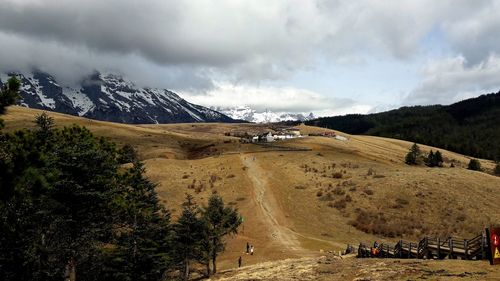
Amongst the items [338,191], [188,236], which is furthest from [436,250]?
[338,191]

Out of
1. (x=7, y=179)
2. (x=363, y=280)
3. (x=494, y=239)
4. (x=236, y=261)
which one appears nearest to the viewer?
(x=7, y=179)

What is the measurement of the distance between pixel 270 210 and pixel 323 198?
29.6 ft

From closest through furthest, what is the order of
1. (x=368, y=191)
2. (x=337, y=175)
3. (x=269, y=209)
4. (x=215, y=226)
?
(x=215, y=226) → (x=269, y=209) → (x=368, y=191) → (x=337, y=175)

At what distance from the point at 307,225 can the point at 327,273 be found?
27.7m

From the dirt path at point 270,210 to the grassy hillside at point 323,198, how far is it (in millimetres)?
120

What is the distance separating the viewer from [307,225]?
56094 millimetres

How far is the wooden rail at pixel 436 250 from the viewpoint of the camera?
26.6 m

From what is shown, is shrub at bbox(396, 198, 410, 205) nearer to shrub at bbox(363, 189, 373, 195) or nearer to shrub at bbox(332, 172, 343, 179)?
shrub at bbox(363, 189, 373, 195)

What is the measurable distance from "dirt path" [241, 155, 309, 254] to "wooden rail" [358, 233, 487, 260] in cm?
1113

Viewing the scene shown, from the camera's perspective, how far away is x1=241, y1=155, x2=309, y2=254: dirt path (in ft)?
162

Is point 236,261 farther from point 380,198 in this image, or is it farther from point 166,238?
point 380,198

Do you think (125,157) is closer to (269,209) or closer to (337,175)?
(269,209)

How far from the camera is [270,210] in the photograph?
198 ft

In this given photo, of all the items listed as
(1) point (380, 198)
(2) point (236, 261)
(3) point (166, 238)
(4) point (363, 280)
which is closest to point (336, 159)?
(1) point (380, 198)
